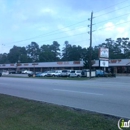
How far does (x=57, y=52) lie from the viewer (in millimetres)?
138500

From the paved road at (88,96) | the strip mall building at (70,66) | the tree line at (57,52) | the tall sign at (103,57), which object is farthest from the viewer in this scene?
the tree line at (57,52)

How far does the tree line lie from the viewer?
111 m

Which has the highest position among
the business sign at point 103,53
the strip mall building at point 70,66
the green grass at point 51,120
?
the business sign at point 103,53

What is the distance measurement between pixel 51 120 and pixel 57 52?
131471 millimetres

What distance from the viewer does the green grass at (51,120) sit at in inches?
254

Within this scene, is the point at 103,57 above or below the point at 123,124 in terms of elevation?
above

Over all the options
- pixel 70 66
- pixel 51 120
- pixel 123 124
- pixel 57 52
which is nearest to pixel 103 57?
pixel 70 66

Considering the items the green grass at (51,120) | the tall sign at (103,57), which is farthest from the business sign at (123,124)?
the tall sign at (103,57)

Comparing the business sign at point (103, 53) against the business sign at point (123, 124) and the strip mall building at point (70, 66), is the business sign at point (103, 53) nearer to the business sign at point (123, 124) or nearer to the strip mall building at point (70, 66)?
the strip mall building at point (70, 66)

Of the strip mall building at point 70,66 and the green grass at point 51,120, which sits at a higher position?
the strip mall building at point 70,66

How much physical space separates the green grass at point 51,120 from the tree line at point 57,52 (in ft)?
285

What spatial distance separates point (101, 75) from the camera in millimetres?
51219

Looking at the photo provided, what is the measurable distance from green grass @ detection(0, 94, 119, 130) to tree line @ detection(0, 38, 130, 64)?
285ft

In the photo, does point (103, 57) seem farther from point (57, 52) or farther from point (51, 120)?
point (57, 52)
